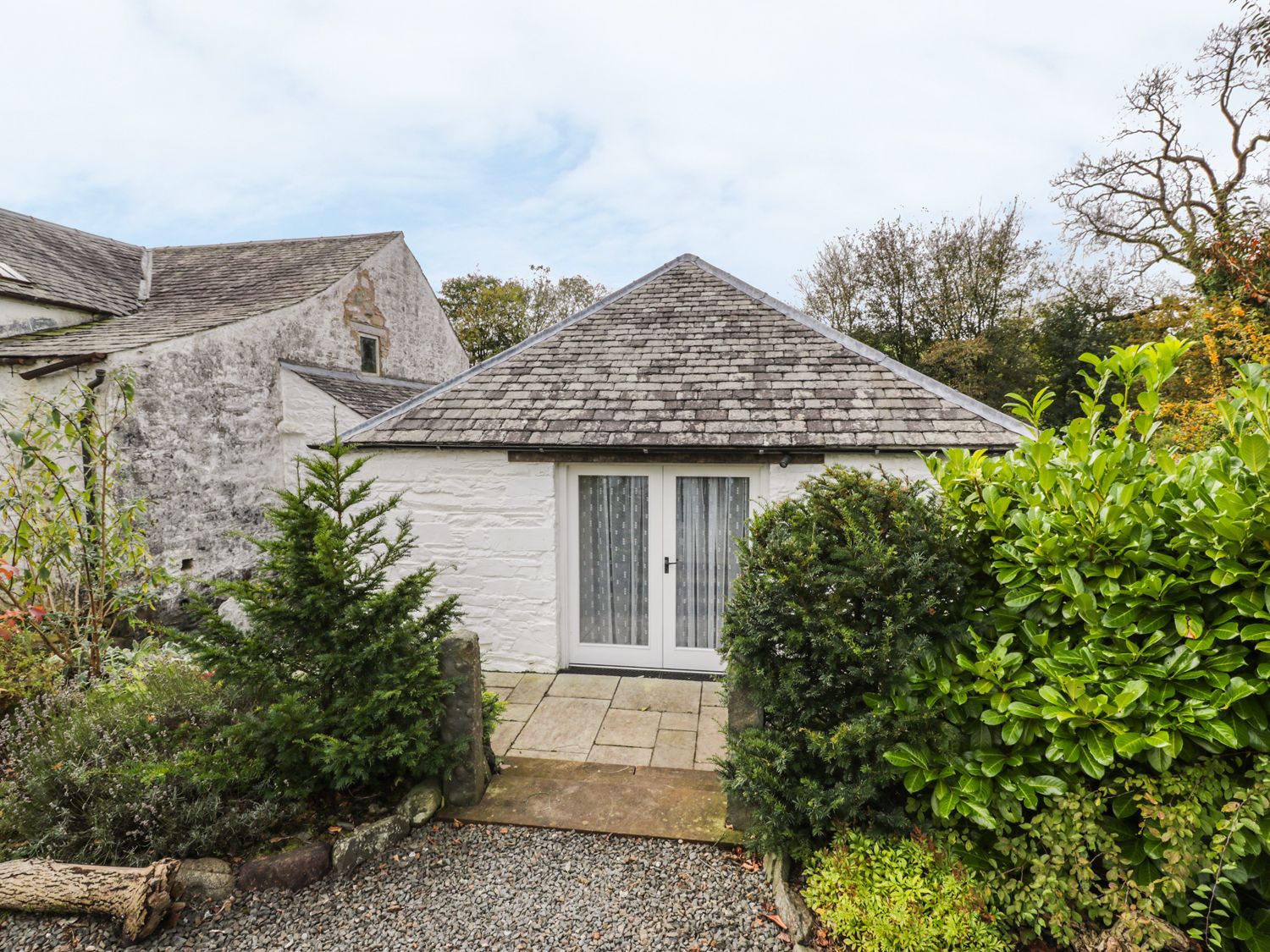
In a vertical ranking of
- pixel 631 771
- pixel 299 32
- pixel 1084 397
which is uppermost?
pixel 299 32

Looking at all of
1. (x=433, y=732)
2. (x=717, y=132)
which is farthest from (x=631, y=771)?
(x=717, y=132)

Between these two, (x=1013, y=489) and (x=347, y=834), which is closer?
(x=1013, y=489)

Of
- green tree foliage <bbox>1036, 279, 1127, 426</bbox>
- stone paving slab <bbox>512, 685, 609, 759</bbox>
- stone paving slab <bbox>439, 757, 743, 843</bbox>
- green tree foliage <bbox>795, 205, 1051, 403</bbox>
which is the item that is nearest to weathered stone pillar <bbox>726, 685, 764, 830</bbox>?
stone paving slab <bbox>439, 757, 743, 843</bbox>

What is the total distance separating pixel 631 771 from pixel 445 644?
6.24 feet

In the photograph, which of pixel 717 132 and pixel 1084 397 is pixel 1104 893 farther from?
pixel 717 132

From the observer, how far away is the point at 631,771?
4.73 metres

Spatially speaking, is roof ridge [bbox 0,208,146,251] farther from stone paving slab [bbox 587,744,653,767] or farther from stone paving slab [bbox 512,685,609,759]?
stone paving slab [bbox 587,744,653,767]

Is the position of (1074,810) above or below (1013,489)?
below

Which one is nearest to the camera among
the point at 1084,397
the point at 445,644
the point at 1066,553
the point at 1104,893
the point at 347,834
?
the point at 1104,893

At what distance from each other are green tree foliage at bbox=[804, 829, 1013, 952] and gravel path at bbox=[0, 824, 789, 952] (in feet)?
1.35

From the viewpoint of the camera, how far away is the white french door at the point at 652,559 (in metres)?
6.96

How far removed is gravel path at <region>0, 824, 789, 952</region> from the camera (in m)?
3.03

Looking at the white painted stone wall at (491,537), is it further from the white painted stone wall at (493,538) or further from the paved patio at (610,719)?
Answer: the paved patio at (610,719)

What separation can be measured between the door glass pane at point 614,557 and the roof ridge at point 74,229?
49.9 ft
